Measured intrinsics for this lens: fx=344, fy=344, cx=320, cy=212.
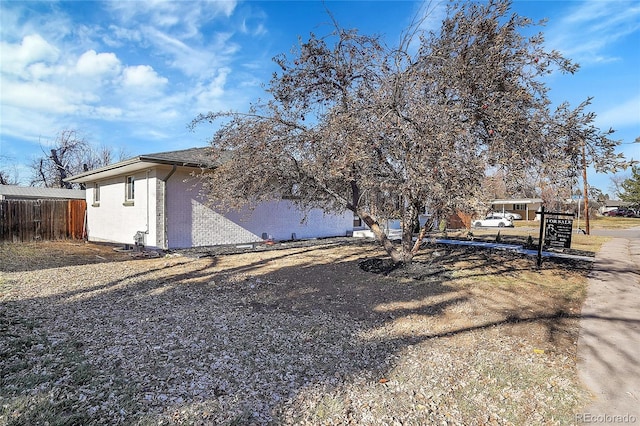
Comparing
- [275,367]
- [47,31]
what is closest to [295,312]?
[275,367]

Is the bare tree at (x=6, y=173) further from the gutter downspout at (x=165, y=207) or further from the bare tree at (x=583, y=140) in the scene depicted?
the bare tree at (x=583, y=140)

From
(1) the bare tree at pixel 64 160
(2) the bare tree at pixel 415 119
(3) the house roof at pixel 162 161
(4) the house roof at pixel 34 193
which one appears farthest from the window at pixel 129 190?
(1) the bare tree at pixel 64 160

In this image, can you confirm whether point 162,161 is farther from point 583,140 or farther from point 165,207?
point 583,140

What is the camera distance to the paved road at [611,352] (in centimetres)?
263

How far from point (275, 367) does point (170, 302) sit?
Result: 2.91 metres

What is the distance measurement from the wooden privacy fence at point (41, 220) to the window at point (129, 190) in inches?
185

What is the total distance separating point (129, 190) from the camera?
12.1 m

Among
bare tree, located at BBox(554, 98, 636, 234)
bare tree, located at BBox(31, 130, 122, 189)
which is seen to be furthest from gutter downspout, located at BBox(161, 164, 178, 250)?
bare tree, located at BBox(31, 130, 122, 189)

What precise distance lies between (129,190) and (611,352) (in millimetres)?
13163

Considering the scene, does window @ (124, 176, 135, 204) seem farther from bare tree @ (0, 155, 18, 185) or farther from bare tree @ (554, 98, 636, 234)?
bare tree @ (0, 155, 18, 185)

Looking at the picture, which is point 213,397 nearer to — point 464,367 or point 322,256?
point 464,367

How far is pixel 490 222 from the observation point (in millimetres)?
31109

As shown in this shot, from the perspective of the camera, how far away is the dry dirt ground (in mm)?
2580

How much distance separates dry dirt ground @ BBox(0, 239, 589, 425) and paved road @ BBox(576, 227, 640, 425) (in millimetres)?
138
